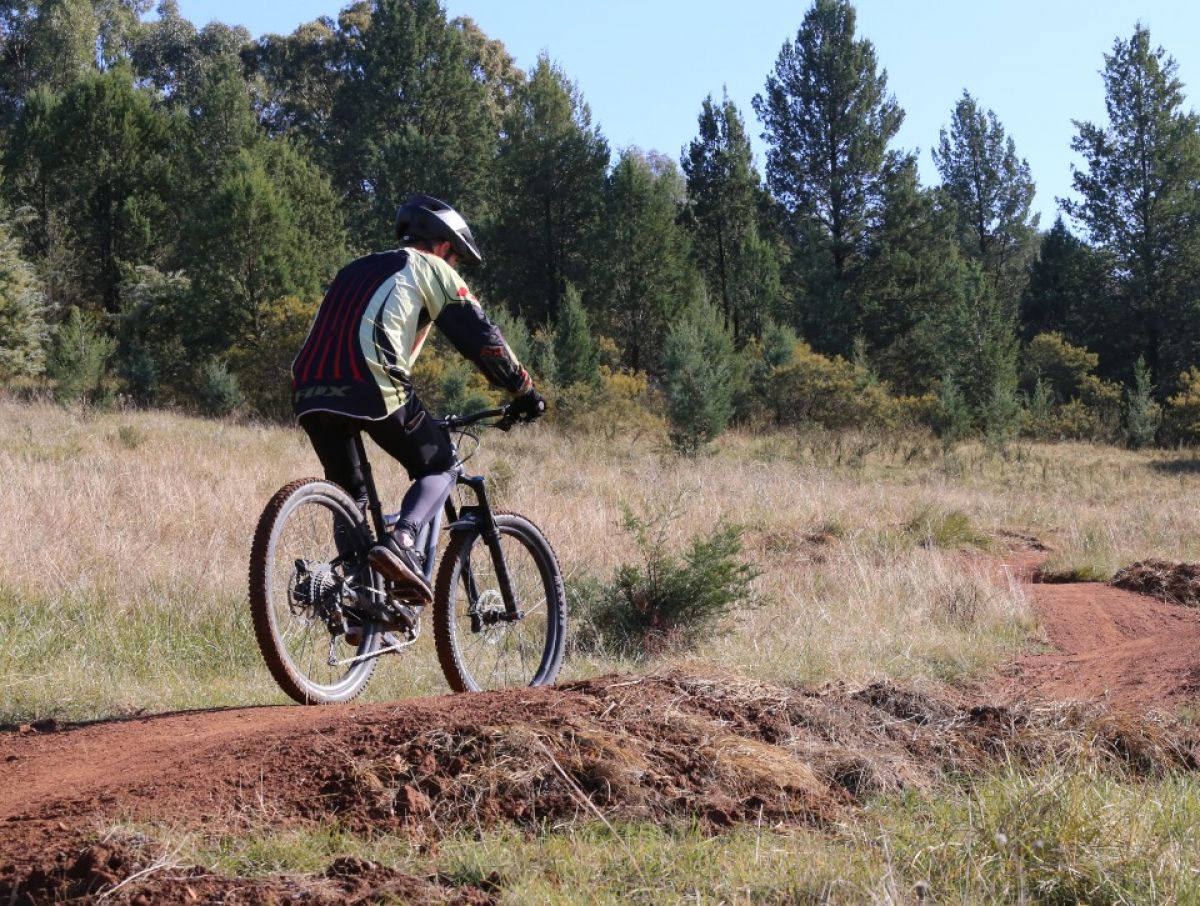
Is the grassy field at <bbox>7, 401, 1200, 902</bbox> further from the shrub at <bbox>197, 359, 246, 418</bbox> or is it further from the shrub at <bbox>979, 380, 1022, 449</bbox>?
the shrub at <bbox>979, 380, 1022, 449</bbox>

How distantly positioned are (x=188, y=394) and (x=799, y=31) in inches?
960

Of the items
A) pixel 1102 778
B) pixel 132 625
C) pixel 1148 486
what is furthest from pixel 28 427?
pixel 1148 486

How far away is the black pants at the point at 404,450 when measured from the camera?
14.6 ft

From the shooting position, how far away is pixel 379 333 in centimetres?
436

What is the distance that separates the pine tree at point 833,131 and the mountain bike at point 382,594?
1450 inches

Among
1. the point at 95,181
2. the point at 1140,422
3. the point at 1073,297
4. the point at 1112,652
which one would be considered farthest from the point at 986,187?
the point at 1112,652

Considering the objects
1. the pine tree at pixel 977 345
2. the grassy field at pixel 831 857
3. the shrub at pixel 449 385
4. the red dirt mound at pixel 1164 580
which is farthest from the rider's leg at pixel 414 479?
the pine tree at pixel 977 345

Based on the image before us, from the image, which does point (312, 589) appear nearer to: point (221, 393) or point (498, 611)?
point (498, 611)

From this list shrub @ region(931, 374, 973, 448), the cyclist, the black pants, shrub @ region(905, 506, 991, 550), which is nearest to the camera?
the cyclist

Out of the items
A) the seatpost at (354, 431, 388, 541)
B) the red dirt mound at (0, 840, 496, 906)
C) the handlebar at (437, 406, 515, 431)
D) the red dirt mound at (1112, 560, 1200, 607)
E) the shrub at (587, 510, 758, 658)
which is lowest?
the red dirt mound at (1112, 560, 1200, 607)

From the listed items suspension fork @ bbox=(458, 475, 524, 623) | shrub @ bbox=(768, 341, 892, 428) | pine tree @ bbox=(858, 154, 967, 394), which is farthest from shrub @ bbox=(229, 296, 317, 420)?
suspension fork @ bbox=(458, 475, 524, 623)

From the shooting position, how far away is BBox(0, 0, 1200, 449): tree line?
33.0 meters

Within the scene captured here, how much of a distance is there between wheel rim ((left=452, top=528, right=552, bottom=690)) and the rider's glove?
0.56 m

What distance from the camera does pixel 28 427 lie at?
15070mm
